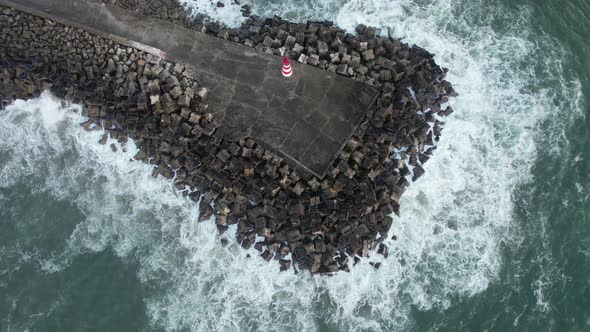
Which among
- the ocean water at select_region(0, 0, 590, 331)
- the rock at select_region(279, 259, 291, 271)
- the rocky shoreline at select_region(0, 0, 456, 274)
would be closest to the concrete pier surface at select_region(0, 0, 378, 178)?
the rocky shoreline at select_region(0, 0, 456, 274)

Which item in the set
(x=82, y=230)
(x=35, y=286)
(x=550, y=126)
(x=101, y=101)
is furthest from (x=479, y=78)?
(x=35, y=286)

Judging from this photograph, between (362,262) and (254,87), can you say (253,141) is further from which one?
(362,262)

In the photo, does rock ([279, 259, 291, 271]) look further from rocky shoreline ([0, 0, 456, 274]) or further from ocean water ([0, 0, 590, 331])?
ocean water ([0, 0, 590, 331])

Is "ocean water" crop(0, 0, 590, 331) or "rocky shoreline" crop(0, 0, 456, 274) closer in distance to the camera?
"ocean water" crop(0, 0, 590, 331)

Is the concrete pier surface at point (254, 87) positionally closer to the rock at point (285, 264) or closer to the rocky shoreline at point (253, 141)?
the rocky shoreline at point (253, 141)

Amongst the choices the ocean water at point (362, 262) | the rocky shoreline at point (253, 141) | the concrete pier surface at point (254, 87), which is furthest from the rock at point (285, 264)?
the concrete pier surface at point (254, 87)

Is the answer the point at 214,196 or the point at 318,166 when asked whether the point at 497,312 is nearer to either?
the point at 318,166
